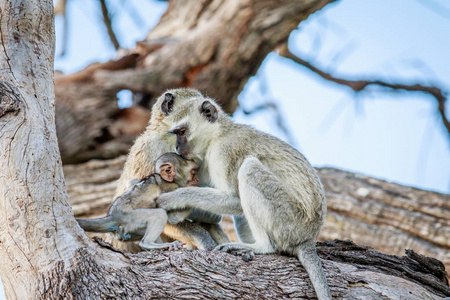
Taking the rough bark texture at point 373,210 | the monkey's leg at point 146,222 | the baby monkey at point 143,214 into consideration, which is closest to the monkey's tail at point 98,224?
the baby monkey at point 143,214

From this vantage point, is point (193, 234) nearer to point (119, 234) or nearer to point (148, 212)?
point (148, 212)

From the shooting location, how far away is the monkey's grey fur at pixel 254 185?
15.2 feet

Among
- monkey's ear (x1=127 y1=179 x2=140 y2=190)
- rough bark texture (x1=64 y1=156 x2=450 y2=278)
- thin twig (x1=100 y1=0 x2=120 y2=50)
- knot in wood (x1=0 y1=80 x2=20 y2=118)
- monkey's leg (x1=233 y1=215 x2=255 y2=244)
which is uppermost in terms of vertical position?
thin twig (x1=100 y1=0 x2=120 y2=50)

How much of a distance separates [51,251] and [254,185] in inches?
73.3

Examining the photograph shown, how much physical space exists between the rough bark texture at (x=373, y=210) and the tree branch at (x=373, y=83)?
1.87 m

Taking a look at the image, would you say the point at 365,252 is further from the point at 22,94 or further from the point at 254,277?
the point at 22,94

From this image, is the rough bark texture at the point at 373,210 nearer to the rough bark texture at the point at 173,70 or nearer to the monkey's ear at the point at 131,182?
the rough bark texture at the point at 173,70

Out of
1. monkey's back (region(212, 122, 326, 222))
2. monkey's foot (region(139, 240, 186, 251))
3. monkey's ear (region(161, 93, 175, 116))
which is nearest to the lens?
monkey's foot (region(139, 240, 186, 251))

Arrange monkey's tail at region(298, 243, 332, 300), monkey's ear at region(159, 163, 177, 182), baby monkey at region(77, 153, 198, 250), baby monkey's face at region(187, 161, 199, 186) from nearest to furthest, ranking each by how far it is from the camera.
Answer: monkey's tail at region(298, 243, 332, 300), baby monkey at region(77, 153, 198, 250), monkey's ear at region(159, 163, 177, 182), baby monkey's face at region(187, 161, 199, 186)

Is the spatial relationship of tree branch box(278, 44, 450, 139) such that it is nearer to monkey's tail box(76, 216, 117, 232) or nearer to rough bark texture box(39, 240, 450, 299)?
rough bark texture box(39, 240, 450, 299)

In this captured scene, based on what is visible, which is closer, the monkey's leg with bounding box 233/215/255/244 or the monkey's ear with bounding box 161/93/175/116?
the monkey's leg with bounding box 233/215/255/244

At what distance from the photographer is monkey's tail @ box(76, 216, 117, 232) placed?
4.41 metres

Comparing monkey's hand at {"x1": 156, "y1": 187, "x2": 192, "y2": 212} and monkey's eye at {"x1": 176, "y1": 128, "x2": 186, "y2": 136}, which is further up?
monkey's eye at {"x1": 176, "y1": 128, "x2": 186, "y2": 136}

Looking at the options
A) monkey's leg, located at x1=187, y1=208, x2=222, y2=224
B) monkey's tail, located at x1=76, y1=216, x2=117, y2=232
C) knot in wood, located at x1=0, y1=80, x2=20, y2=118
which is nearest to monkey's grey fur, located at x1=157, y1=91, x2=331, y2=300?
monkey's leg, located at x1=187, y1=208, x2=222, y2=224
